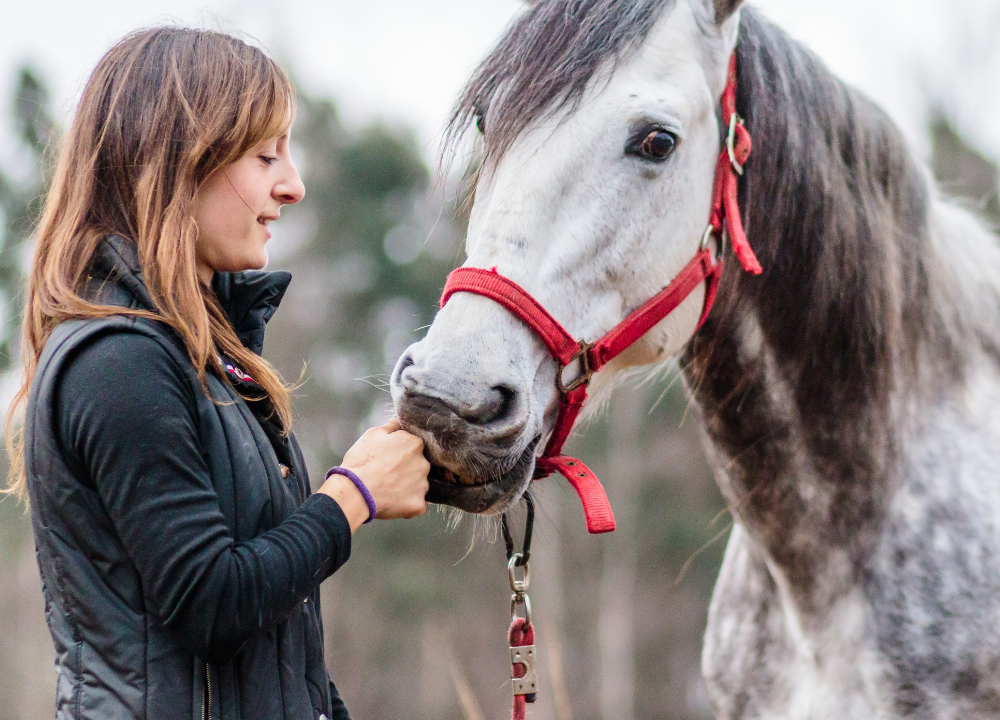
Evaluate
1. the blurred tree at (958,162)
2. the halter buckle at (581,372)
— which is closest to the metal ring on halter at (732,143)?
the halter buckle at (581,372)

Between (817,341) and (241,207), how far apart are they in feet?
4.69

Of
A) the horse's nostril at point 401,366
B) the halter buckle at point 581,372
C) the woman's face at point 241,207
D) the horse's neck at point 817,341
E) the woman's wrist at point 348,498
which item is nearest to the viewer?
the woman's wrist at point 348,498

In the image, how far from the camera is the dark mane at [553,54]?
5.85ft

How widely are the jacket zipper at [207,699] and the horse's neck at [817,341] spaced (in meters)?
1.41

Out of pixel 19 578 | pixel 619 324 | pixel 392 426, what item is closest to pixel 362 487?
pixel 392 426

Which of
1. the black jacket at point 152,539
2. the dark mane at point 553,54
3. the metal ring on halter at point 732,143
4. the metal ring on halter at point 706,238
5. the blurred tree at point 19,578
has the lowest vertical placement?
the black jacket at point 152,539

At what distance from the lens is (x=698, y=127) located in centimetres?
188

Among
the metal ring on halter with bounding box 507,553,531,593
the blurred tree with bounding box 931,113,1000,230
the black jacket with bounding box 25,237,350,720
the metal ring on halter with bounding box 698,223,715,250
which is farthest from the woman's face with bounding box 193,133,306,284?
the blurred tree with bounding box 931,113,1000,230

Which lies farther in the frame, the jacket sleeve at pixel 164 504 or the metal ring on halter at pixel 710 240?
the metal ring on halter at pixel 710 240

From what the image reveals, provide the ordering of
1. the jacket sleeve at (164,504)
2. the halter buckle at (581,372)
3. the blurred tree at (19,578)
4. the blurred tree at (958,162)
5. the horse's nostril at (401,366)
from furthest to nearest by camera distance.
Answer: the blurred tree at (19,578) < the blurred tree at (958,162) < the halter buckle at (581,372) < the horse's nostril at (401,366) < the jacket sleeve at (164,504)

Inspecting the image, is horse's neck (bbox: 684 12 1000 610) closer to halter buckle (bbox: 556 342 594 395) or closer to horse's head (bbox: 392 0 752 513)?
horse's head (bbox: 392 0 752 513)

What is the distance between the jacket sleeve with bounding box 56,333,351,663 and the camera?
114cm

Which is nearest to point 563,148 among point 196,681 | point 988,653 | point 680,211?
point 680,211

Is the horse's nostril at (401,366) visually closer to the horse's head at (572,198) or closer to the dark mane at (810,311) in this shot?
the horse's head at (572,198)
